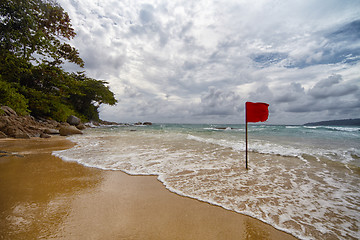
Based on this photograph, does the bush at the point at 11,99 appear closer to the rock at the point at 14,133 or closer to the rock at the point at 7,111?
the rock at the point at 7,111

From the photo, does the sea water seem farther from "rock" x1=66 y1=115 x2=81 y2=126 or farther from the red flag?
"rock" x1=66 y1=115 x2=81 y2=126

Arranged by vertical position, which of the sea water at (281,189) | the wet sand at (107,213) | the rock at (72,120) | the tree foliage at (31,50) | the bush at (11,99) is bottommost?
the sea water at (281,189)

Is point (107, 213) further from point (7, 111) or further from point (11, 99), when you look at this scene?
point (11, 99)

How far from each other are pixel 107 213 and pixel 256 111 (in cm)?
468

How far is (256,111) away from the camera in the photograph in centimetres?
479

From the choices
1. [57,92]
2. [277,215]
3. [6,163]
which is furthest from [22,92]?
[277,215]

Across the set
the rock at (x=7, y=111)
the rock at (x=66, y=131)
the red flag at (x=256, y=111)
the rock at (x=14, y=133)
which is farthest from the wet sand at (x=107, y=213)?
the rock at (x=66, y=131)

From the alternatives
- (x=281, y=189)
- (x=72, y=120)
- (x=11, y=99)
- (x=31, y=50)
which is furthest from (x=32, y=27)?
(x=281, y=189)

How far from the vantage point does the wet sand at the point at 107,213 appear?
1777 mm

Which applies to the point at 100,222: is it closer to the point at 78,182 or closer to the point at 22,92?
the point at 78,182

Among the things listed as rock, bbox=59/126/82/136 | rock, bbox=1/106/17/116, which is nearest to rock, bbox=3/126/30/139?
rock, bbox=1/106/17/116

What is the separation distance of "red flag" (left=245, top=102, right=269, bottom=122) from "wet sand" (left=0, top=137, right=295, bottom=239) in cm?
323

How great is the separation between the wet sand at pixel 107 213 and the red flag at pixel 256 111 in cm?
323

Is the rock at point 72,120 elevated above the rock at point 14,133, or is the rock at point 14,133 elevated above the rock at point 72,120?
the rock at point 72,120
